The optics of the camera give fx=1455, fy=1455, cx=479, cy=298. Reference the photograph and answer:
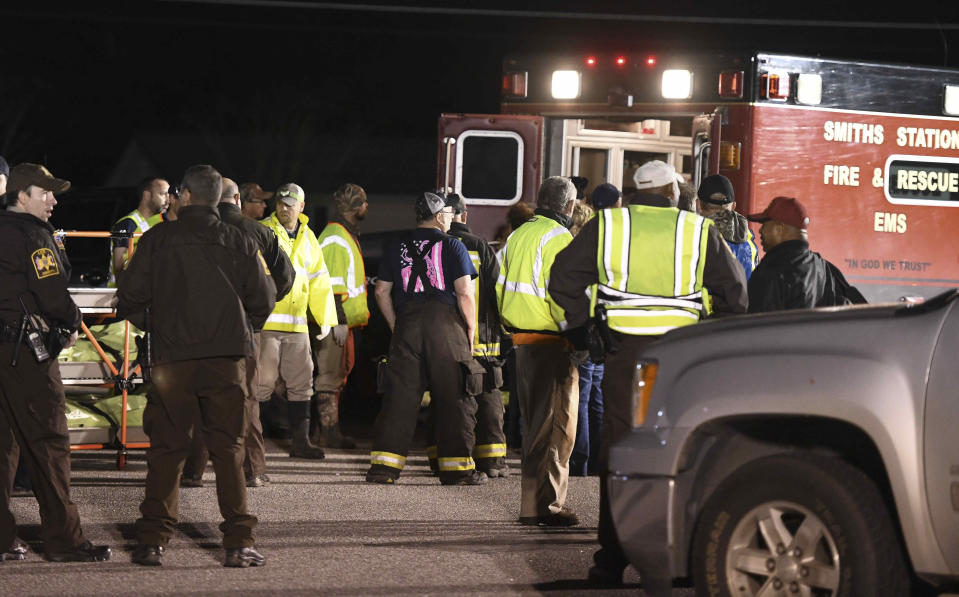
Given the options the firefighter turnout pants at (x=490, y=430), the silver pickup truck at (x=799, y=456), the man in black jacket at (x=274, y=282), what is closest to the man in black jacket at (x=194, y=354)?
the man in black jacket at (x=274, y=282)

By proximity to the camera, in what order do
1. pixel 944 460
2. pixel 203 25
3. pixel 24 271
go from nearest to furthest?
pixel 944 460 → pixel 24 271 → pixel 203 25

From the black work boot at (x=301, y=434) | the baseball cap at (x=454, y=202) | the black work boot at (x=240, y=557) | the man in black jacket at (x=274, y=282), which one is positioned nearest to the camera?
the black work boot at (x=240, y=557)

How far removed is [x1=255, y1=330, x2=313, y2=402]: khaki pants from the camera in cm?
1004

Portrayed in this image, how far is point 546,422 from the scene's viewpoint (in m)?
8.11

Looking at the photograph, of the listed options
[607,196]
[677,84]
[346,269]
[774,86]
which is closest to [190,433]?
[607,196]

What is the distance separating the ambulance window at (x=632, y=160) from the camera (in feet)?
44.0

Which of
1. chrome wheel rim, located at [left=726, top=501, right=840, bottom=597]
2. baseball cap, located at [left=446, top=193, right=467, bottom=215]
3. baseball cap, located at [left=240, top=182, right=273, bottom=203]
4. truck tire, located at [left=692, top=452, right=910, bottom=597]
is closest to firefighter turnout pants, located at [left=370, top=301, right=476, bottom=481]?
baseball cap, located at [left=446, top=193, right=467, bottom=215]

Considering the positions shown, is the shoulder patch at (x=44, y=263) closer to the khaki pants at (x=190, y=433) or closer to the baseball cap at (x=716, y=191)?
the khaki pants at (x=190, y=433)

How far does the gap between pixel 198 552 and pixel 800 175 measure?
6049 mm

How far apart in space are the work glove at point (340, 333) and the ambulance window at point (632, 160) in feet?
12.0

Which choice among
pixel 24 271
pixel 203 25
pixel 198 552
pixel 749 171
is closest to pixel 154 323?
pixel 24 271

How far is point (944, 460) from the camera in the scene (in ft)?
15.6

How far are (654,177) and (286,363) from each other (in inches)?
157

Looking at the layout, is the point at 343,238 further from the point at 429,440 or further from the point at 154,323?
the point at 154,323
